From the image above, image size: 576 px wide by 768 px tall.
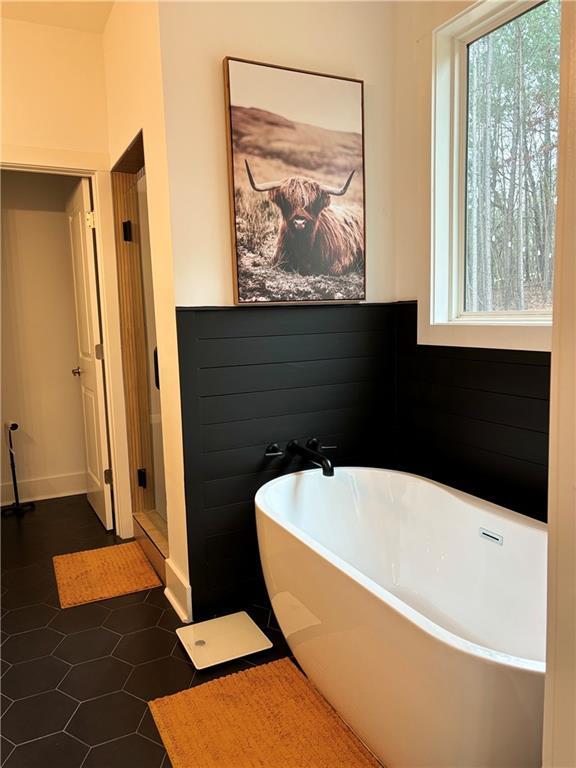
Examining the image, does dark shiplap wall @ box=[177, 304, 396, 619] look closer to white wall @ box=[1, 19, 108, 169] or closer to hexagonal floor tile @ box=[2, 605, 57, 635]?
hexagonal floor tile @ box=[2, 605, 57, 635]

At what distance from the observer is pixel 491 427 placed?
2309mm

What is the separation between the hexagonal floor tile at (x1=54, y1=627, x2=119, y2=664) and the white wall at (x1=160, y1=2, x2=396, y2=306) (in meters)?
1.43

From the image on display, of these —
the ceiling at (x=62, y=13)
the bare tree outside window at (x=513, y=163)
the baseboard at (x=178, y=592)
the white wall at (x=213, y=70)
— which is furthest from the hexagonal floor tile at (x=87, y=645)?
the ceiling at (x=62, y=13)

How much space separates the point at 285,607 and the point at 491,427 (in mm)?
1098

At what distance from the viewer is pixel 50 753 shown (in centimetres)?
173

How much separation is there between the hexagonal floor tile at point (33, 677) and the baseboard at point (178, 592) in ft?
1.65

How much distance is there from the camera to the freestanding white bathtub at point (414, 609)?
A: 122 centimetres

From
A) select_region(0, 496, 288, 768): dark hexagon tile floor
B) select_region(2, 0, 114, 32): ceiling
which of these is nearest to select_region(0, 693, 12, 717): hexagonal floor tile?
select_region(0, 496, 288, 768): dark hexagon tile floor

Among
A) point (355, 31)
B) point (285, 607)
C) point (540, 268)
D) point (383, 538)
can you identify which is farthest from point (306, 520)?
point (355, 31)

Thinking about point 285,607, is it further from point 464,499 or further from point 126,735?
point 464,499

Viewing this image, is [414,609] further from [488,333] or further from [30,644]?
[30,644]

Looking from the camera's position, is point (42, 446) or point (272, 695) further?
point (42, 446)

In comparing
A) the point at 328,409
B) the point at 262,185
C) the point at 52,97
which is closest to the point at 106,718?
the point at 328,409

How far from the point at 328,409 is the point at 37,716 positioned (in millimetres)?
1648
